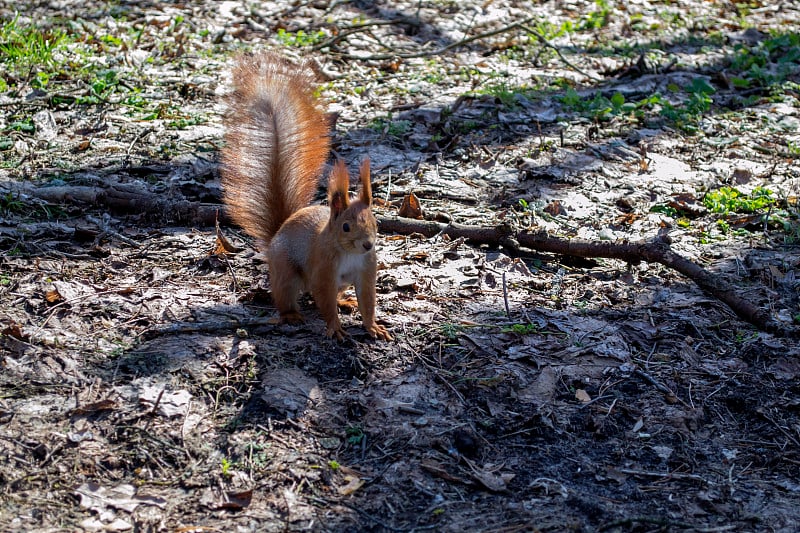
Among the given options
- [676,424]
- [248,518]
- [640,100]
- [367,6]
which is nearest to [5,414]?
[248,518]

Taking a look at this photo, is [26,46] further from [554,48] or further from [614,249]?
[614,249]

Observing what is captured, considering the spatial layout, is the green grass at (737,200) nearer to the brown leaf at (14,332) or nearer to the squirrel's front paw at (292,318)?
the squirrel's front paw at (292,318)

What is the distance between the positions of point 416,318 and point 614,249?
1046 mm

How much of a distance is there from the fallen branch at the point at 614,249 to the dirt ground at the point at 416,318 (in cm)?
7

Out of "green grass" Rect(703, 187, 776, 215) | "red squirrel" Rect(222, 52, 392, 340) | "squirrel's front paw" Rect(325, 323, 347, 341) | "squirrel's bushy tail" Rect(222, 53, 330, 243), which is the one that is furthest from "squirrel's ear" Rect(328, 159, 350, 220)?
"green grass" Rect(703, 187, 776, 215)

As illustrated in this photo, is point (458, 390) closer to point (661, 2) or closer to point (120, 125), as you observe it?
point (120, 125)

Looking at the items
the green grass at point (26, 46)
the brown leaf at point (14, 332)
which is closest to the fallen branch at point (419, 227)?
the brown leaf at point (14, 332)

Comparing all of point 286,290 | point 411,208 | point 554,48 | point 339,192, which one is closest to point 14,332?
point 286,290

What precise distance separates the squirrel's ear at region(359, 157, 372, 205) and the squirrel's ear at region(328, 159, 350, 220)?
0.06 metres

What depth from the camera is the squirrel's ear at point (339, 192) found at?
124 inches

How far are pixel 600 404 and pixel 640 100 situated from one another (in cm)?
353

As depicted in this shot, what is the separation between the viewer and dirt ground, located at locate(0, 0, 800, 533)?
2.58 metres

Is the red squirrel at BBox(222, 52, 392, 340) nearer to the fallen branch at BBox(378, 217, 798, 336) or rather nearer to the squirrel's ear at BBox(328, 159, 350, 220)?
the squirrel's ear at BBox(328, 159, 350, 220)

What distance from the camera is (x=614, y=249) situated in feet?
12.7
